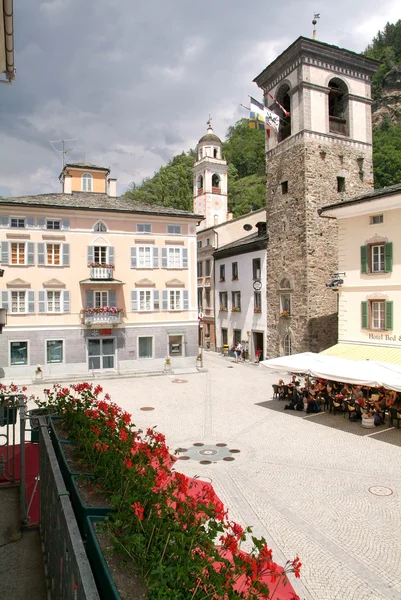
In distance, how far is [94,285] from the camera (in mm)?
28875

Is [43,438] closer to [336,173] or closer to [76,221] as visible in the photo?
[76,221]

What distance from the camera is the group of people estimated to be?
16.7m

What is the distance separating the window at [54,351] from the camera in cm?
2805

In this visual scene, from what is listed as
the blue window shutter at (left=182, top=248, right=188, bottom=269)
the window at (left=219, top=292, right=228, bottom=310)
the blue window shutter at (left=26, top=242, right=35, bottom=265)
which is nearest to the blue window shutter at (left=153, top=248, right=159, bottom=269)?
the blue window shutter at (left=182, top=248, right=188, bottom=269)

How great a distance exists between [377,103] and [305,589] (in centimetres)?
8718

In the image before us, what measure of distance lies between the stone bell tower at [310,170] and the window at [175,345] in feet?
22.3

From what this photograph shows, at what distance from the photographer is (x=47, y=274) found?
91.7 feet

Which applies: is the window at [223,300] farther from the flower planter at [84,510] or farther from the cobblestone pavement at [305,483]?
the flower planter at [84,510]

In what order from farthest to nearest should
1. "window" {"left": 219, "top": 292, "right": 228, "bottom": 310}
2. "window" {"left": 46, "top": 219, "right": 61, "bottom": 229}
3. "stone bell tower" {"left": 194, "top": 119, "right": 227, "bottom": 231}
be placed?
"stone bell tower" {"left": 194, "top": 119, "right": 227, "bottom": 231} < "window" {"left": 219, "top": 292, "right": 228, "bottom": 310} < "window" {"left": 46, "top": 219, "right": 61, "bottom": 229}

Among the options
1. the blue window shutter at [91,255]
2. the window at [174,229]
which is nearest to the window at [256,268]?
the window at [174,229]

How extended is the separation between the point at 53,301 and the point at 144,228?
7.78 meters

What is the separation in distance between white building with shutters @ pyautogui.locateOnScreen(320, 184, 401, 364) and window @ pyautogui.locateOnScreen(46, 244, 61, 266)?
16.5 metres

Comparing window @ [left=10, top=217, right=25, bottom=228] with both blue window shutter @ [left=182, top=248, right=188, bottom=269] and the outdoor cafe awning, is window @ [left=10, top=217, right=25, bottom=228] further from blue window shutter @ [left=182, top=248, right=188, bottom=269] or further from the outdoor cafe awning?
the outdoor cafe awning

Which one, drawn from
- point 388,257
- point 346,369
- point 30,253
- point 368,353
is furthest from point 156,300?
point 346,369
